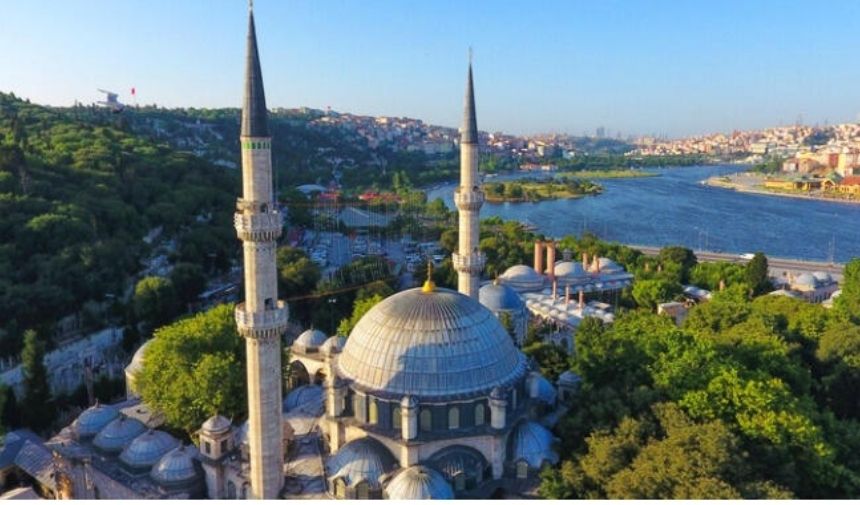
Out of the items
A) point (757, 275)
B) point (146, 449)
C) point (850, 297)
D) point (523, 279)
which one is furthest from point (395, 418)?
point (757, 275)

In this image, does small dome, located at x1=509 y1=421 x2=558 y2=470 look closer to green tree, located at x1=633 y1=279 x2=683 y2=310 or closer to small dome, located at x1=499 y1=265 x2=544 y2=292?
green tree, located at x1=633 y1=279 x2=683 y2=310

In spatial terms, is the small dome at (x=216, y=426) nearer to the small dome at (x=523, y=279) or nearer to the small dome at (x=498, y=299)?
the small dome at (x=498, y=299)

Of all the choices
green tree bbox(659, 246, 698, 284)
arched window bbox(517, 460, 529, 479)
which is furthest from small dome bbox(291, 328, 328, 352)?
green tree bbox(659, 246, 698, 284)

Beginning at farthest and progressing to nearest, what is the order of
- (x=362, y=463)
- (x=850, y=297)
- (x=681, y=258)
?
1. (x=681, y=258)
2. (x=850, y=297)
3. (x=362, y=463)

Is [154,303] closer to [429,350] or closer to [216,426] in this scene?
[216,426]

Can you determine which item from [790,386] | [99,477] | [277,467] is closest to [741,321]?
[790,386]

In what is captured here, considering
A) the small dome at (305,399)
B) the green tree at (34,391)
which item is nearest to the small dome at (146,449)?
the small dome at (305,399)
